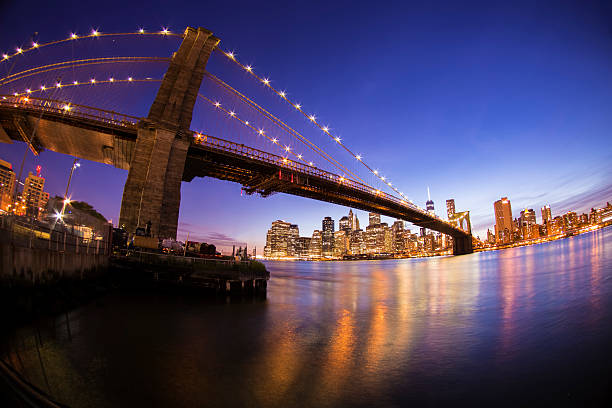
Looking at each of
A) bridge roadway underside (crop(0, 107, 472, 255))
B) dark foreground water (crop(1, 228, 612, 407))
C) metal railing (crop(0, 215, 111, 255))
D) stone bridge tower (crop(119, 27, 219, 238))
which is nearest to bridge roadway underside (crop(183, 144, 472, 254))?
bridge roadway underside (crop(0, 107, 472, 255))

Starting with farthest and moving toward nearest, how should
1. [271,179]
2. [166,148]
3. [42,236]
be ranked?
[271,179] → [166,148] → [42,236]

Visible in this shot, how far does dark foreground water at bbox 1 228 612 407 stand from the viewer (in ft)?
15.0

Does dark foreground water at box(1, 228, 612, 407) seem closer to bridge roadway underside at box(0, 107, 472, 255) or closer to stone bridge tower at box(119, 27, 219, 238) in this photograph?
stone bridge tower at box(119, 27, 219, 238)

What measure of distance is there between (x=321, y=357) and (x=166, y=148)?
24.2 m

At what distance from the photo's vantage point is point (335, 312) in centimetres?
1288

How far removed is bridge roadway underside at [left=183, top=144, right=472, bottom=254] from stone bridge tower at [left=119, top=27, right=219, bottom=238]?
12.3ft

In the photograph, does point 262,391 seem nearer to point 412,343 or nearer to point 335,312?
point 412,343

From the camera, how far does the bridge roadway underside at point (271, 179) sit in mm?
31078

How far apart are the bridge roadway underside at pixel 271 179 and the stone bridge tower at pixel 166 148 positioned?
3.76 m

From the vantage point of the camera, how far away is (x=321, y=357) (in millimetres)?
6625

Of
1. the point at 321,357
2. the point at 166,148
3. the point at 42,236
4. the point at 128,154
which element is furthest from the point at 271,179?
the point at 321,357

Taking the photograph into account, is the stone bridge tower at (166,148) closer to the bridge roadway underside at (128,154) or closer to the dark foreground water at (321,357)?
the bridge roadway underside at (128,154)

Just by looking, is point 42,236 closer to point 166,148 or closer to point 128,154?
point 166,148

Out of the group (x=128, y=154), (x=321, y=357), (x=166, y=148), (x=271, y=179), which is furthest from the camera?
(x=271, y=179)
